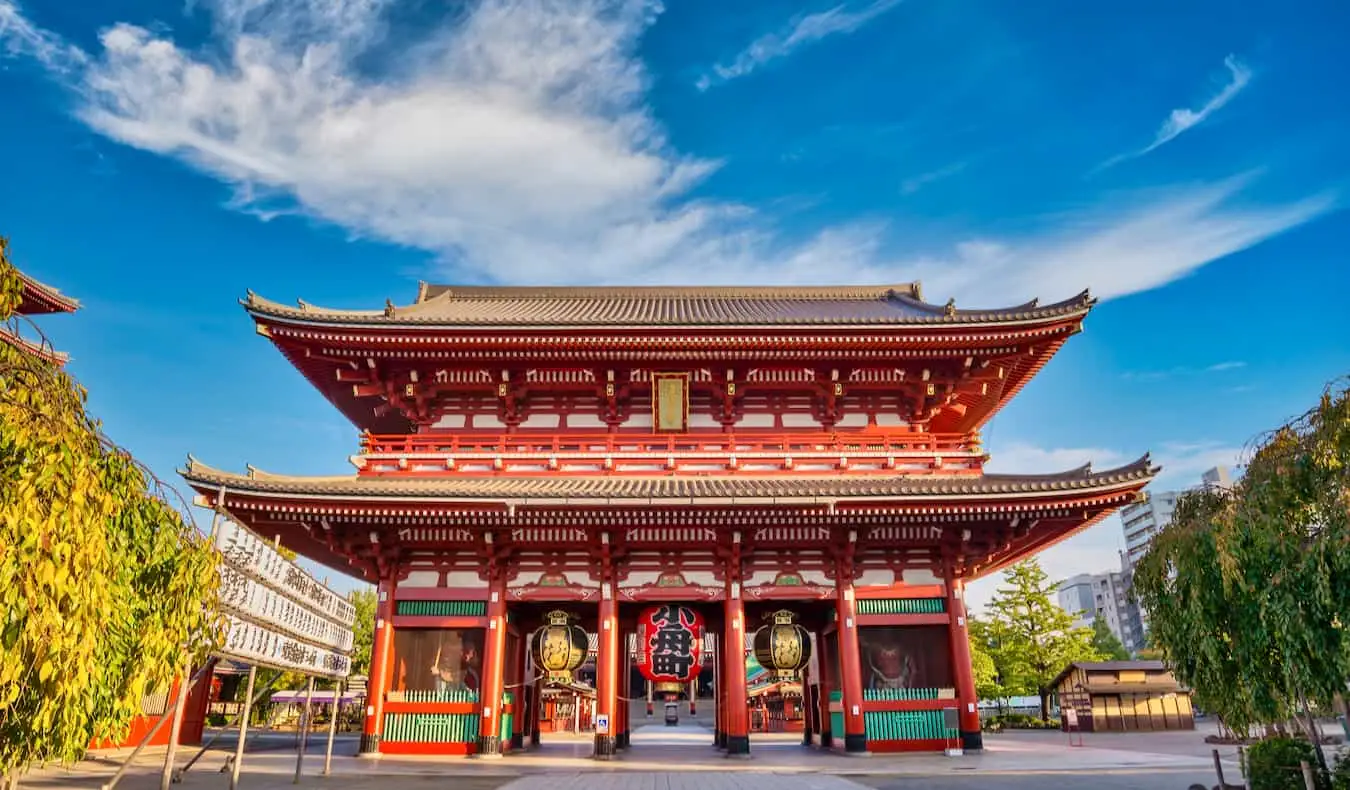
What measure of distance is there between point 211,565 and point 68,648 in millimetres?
1886

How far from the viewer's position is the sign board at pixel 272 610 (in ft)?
28.1

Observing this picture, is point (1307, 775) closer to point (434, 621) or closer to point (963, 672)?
point (963, 672)

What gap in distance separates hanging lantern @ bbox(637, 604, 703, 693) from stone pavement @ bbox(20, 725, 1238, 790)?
191 centimetres

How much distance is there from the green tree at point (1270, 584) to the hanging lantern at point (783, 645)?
29.7 ft

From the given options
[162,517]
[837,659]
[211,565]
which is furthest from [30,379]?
[837,659]

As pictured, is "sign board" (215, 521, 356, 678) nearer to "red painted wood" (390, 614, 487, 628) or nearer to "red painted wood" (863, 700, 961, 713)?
"red painted wood" (390, 614, 487, 628)

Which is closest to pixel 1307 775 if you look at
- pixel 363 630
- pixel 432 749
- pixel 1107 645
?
pixel 432 749

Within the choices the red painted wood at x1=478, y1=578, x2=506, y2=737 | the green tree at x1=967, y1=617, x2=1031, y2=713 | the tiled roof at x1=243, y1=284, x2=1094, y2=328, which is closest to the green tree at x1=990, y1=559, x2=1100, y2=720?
the green tree at x1=967, y1=617, x2=1031, y2=713

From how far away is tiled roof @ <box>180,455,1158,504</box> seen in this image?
1570 cm

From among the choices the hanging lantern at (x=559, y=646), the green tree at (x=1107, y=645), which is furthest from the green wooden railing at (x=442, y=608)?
the green tree at (x=1107, y=645)

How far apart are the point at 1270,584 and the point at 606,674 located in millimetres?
12919

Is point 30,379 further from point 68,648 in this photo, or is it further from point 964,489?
point 964,489

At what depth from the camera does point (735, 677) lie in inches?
681

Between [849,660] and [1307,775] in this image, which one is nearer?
[1307,775]
